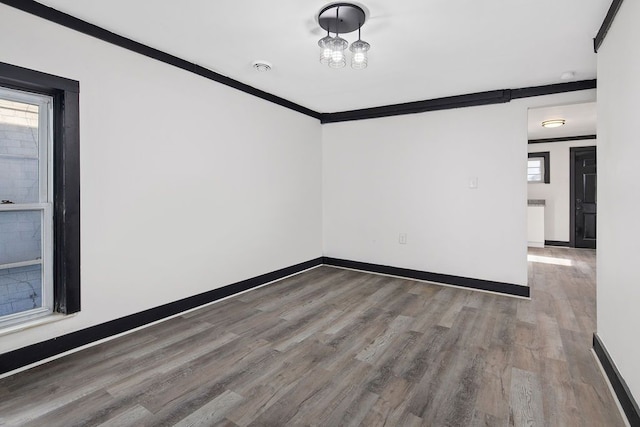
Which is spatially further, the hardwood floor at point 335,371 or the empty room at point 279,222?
the empty room at point 279,222

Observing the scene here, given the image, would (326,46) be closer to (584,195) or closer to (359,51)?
(359,51)

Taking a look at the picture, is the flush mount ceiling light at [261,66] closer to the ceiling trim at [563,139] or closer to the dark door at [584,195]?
the ceiling trim at [563,139]

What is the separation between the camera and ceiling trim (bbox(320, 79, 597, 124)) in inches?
134

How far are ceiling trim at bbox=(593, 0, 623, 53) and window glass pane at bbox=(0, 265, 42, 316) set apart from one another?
4017mm

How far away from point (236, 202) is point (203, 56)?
1.44m

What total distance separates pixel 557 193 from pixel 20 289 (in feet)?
27.3

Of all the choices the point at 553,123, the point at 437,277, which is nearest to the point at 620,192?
the point at 437,277

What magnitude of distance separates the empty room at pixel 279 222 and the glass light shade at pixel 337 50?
0.07ft

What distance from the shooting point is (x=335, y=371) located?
2.11 metres

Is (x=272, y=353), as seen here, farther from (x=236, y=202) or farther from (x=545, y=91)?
(x=545, y=91)

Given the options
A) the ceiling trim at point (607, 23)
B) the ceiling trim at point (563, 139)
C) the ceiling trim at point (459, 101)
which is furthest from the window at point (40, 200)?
the ceiling trim at point (563, 139)

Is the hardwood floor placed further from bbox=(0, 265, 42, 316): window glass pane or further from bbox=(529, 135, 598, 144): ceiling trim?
bbox=(529, 135, 598, 144): ceiling trim

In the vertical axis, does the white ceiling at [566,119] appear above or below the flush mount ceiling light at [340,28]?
above

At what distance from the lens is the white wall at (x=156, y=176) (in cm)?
229
